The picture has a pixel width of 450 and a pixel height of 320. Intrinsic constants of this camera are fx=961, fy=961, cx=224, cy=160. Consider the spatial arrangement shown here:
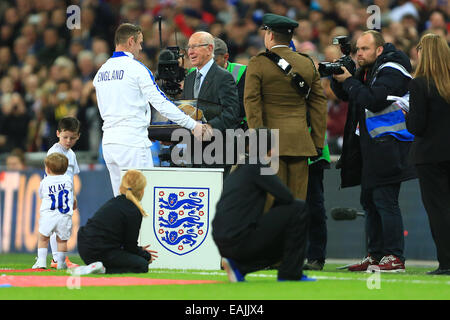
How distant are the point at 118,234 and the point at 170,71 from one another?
2277mm

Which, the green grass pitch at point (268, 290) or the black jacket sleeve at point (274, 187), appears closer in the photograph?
the green grass pitch at point (268, 290)

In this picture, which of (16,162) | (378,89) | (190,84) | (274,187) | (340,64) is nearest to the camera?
(274,187)

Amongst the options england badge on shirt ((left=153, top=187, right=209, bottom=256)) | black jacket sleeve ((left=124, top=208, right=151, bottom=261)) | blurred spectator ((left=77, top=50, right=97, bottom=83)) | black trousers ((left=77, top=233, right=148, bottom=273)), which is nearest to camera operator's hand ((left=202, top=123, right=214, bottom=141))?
england badge on shirt ((left=153, top=187, right=209, bottom=256))

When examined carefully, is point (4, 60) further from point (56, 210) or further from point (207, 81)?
point (207, 81)

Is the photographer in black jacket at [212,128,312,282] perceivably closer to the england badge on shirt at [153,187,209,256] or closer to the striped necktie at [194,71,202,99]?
the england badge on shirt at [153,187,209,256]

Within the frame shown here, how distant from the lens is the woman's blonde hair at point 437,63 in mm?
8539

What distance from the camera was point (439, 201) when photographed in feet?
28.0

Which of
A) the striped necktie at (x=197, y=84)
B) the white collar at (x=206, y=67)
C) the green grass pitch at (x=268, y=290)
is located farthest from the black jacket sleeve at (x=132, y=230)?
the white collar at (x=206, y=67)

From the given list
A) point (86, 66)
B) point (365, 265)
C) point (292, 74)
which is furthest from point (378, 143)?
point (86, 66)

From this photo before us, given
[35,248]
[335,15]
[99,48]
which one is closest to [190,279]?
[35,248]

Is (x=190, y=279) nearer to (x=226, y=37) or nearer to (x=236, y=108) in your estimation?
(x=236, y=108)

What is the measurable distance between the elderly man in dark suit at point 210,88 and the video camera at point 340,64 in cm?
98

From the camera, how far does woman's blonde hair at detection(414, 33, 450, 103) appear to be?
8539 mm

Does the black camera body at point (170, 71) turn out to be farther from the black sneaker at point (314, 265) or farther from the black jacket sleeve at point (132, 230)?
the black sneaker at point (314, 265)
